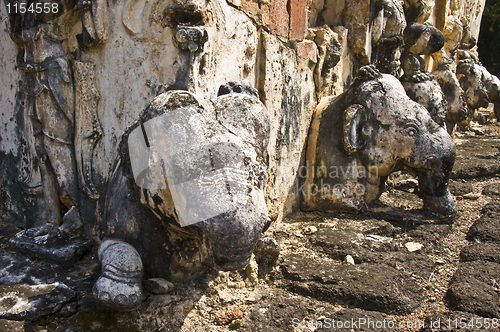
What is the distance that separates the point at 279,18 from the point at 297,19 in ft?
0.93

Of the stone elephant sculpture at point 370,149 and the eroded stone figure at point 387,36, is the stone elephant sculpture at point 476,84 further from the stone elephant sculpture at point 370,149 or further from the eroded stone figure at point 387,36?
the stone elephant sculpture at point 370,149

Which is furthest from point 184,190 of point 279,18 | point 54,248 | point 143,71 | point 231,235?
point 279,18

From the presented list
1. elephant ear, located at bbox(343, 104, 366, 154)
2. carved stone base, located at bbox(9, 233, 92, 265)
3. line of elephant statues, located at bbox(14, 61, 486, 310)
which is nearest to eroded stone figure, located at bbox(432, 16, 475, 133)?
elephant ear, located at bbox(343, 104, 366, 154)

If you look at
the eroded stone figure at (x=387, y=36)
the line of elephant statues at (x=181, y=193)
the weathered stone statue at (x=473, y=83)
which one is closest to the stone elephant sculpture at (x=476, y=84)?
the weathered stone statue at (x=473, y=83)

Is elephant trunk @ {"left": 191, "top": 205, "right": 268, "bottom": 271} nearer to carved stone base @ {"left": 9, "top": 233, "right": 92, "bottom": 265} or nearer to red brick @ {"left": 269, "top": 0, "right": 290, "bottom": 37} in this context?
carved stone base @ {"left": 9, "top": 233, "right": 92, "bottom": 265}

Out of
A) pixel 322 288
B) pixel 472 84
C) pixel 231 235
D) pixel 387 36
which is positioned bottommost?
pixel 322 288

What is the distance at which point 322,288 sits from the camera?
2.34m

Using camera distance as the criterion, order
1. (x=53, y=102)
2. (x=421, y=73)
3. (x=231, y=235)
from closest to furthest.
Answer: (x=231, y=235)
(x=53, y=102)
(x=421, y=73)

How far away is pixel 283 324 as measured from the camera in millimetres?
2023

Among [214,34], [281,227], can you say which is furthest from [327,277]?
[214,34]

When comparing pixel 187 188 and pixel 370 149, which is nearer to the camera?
pixel 187 188

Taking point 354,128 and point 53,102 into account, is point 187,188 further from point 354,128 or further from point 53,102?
point 354,128

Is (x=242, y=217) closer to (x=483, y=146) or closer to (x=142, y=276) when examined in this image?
(x=142, y=276)

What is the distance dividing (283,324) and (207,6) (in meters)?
1.66
